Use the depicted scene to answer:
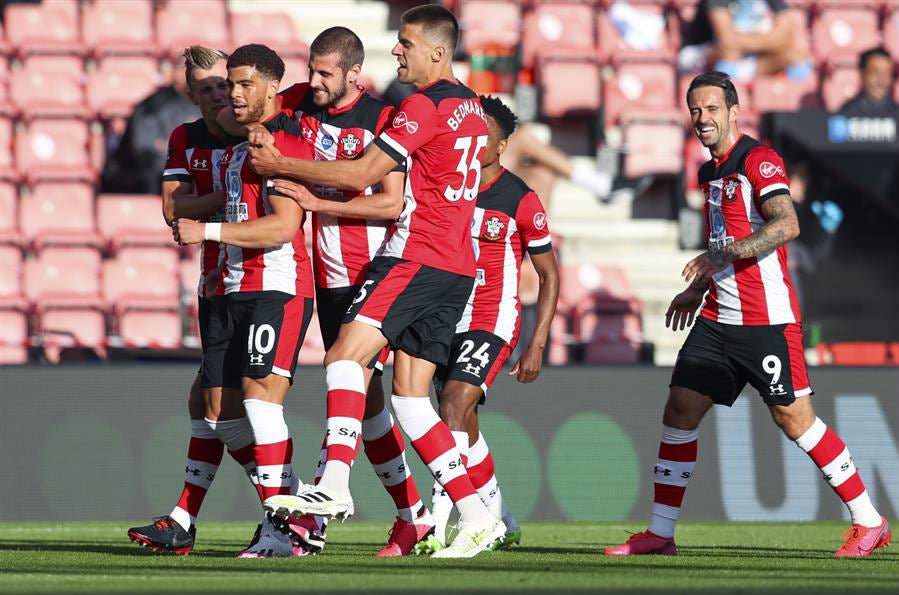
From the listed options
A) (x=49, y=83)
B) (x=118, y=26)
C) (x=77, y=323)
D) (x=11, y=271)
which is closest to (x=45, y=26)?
(x=118, y=26)

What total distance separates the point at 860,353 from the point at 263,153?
22.8 feet

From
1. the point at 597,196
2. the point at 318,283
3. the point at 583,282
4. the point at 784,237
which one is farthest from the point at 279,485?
the point at 597,196

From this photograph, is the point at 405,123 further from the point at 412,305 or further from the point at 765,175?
the point at 765,175

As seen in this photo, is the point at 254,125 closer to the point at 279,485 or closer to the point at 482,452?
Result: the point at 279,485

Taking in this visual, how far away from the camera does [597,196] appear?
14641 millimetres

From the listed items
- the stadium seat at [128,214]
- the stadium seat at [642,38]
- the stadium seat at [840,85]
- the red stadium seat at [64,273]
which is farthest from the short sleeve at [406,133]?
the stadium seat at [840,85]

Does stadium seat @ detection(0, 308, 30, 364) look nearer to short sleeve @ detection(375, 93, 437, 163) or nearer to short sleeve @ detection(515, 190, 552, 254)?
short sleeve @ detection(515, 190, 552, 254)

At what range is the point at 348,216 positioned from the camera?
21.4 ft

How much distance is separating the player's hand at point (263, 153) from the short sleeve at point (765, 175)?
2347 mm

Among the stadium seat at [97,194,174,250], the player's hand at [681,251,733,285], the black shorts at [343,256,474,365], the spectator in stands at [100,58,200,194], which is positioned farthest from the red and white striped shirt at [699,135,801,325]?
the stadium seat at [97,194,174,250]

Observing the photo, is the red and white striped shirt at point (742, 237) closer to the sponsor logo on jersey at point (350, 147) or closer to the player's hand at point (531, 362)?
the player's hand at point (531, 362)

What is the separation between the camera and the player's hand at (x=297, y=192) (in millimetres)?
6434

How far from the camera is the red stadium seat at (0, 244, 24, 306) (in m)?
12.4

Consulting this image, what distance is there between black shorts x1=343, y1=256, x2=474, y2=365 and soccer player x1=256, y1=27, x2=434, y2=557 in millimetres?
240
